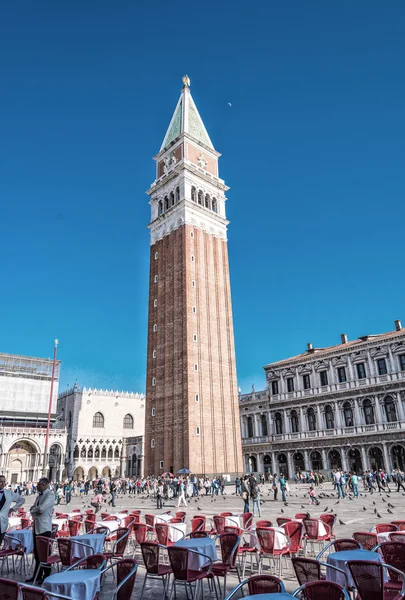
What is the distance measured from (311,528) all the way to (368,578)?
401cm

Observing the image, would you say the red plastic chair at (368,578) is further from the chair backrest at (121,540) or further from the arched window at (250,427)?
the arched window at (250,427)

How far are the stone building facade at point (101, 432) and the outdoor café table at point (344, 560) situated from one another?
5058 centimetres

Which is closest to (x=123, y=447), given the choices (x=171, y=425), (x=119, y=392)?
(x=119, y=392)

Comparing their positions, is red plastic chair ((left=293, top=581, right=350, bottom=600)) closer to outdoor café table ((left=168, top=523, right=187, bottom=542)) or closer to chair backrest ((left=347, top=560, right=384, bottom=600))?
chair backrest ((left=347, top=560, right=384, bottom=600))

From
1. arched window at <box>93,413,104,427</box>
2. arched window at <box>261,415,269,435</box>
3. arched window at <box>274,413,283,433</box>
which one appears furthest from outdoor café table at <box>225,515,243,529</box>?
arched window at <box>93,413,104,427</box>

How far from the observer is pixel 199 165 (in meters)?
49.8

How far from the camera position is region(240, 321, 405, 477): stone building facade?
36.7 metres

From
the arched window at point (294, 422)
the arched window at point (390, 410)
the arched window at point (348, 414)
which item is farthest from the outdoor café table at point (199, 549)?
the arched window at point (294, 422)

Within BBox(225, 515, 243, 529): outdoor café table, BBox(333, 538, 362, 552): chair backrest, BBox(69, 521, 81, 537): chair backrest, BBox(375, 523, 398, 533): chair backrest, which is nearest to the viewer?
BBox(333, 538, 362, 552): chair backrest

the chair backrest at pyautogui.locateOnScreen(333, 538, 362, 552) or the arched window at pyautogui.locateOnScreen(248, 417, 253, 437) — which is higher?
the arched window at pyautogui.locateOnScreen(248, 417, 253, 437)

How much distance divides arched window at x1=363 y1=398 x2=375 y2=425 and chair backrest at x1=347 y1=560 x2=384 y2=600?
117 feet

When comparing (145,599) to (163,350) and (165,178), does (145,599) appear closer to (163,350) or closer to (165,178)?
(163,350)

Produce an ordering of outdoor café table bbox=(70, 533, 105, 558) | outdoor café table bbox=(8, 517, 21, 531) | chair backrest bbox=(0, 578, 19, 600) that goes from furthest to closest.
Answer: outdoor café table bbox=(8, 517, 21, 531), outdoor café table bbox=(70, 533, 105, 558), chair backrest bbox=(0, 578, 19, 600)

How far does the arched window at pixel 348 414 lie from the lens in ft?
128
